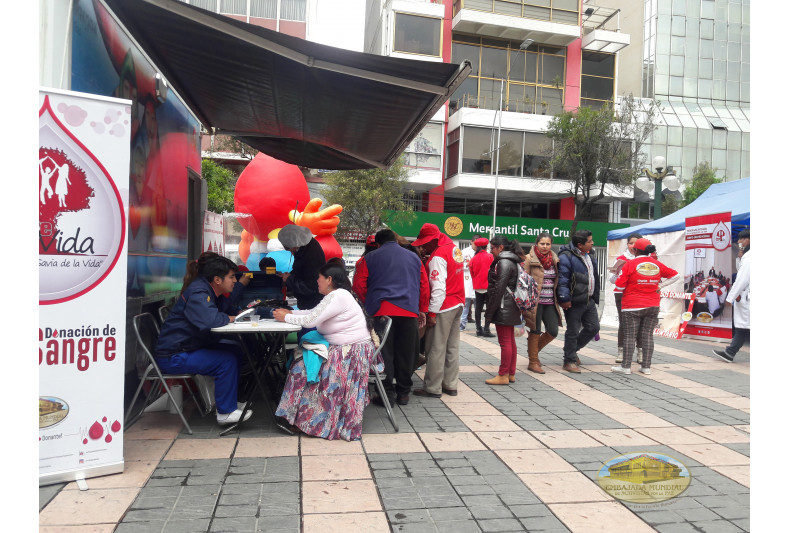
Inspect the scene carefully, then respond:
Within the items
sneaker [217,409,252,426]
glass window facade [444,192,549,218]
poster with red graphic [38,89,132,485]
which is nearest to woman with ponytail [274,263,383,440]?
sneaker [217,409,252,426]

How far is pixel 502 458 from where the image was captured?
4.09 m

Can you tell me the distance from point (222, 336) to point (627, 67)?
45647 mm

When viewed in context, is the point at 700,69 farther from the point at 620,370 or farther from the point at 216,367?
the point at 216,367

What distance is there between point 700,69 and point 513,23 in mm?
20867

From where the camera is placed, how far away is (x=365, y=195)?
76.4 ft

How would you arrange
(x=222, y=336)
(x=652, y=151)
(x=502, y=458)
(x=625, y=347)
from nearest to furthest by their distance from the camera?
(x=502, y=458) → (x=222, y=336) → (x=625, y=347) → (x=652, y=151)

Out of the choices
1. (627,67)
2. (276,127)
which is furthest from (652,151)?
(276,127)

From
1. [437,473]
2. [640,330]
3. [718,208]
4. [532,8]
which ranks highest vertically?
[532,8]

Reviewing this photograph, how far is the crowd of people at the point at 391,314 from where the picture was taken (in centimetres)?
446

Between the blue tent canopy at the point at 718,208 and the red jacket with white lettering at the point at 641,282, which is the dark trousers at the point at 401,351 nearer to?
the red jacket with white lettering at the point at 641,282

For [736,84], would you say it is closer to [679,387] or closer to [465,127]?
[465,127]

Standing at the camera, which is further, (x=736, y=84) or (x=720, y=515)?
(x=736, y=84)

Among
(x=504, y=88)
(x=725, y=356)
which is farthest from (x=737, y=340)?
(x=504, y=88)

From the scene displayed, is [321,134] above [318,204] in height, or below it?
above
